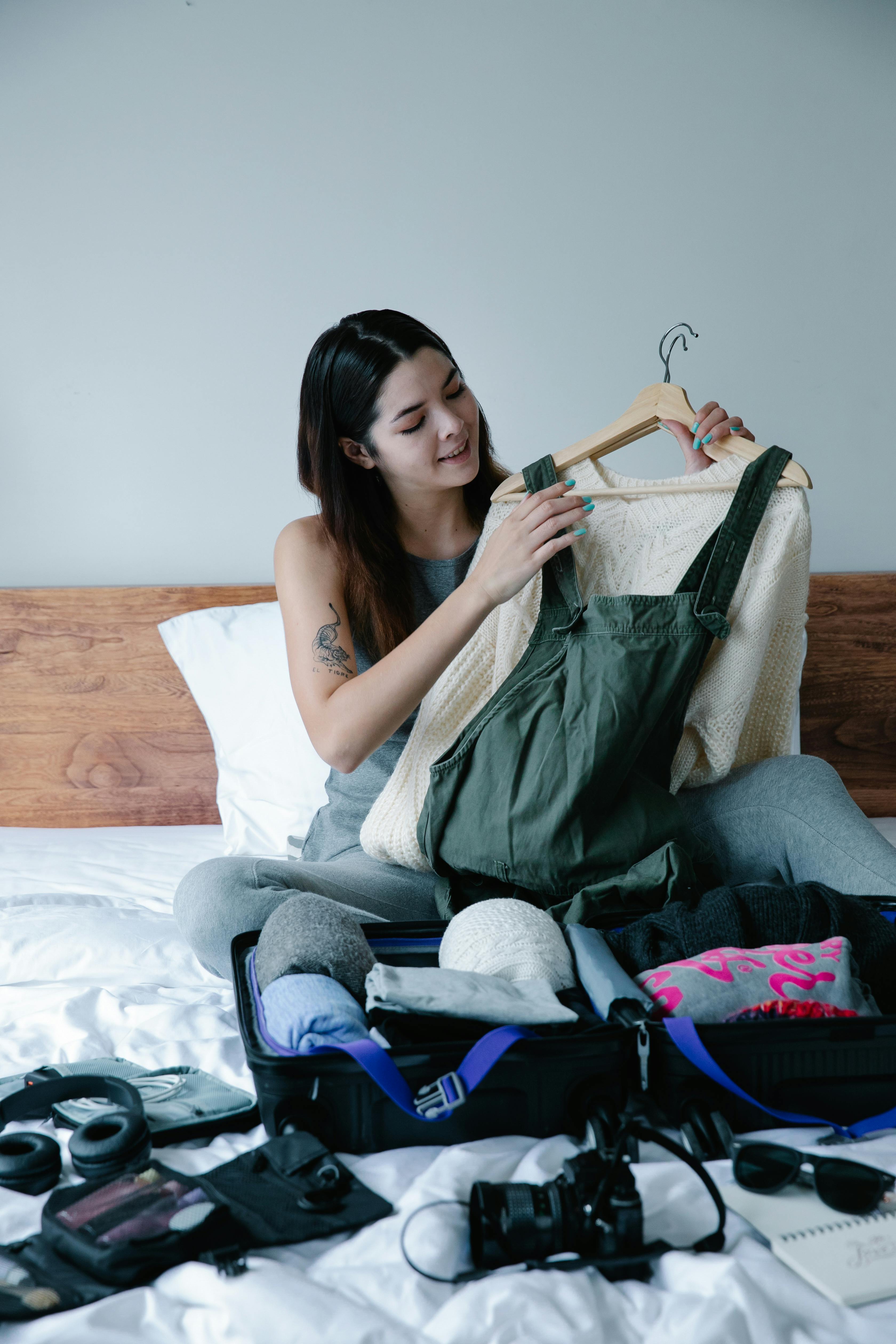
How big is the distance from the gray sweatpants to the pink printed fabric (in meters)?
0.21

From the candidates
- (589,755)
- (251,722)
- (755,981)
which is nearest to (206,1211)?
(755,981)

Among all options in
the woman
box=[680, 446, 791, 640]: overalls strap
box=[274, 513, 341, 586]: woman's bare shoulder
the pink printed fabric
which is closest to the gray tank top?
the woman

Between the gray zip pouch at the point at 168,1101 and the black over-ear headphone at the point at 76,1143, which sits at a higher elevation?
the black over-ear headphone at the point at 76,1143

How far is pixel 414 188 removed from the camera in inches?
70.9

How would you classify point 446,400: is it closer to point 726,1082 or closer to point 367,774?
point 367,774

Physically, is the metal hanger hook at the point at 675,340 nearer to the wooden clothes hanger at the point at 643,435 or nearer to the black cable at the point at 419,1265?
the wooden clothes hanger at the point at 643,435

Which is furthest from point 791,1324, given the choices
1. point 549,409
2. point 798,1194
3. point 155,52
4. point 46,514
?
point 155,52

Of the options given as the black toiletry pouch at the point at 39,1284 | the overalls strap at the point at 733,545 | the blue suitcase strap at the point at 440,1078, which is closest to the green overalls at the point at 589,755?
the overalls strap at the point at 733,545

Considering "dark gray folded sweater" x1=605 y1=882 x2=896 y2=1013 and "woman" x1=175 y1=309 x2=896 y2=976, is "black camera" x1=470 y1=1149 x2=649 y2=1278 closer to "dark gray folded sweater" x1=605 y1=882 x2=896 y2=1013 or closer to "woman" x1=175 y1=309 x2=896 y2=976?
"dark gray folded sweater" x1=605 y1=882 x2=896 y2=1013

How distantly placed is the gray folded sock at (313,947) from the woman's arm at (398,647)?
322 mm

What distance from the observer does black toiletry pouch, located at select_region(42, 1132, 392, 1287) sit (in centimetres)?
55

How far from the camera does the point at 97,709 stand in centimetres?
184

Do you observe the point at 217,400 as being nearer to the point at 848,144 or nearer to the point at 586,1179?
the point at 848,144

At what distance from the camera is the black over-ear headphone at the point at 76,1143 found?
2.12ft
